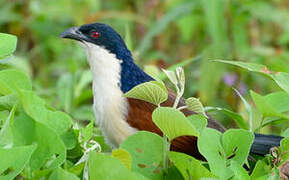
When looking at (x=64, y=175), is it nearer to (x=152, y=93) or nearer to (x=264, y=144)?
(x=152, y=93)

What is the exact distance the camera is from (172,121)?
1582 millimetres

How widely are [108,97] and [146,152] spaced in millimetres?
1234

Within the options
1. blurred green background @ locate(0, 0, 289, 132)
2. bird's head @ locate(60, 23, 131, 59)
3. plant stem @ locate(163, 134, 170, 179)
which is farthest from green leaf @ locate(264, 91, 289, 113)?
blurred green background @ locate(0, 0, 289, 132)

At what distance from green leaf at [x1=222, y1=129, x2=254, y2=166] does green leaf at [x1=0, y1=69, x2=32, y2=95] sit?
1.81ft

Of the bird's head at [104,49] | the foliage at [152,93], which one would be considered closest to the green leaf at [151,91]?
the foliage at [152,93]

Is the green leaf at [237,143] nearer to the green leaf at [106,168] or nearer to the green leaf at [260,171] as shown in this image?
the green leaf at [260,171]

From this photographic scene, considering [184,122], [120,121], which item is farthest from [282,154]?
[120,121]

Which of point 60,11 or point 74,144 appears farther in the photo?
point 60,11

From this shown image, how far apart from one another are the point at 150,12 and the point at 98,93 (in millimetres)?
3661

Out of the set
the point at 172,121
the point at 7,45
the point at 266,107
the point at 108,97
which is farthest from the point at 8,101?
the point at 108,97

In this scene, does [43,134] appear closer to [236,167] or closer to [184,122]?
[184,122]

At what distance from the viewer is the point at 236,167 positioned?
5.35ft

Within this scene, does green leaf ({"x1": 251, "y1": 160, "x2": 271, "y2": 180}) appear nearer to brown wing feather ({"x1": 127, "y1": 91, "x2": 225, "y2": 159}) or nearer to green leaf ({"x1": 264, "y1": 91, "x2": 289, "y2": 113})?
green leaf ({"x1": 264, "y1": 91, "x2": 289, "y2": 113})

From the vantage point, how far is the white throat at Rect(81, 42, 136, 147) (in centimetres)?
276
